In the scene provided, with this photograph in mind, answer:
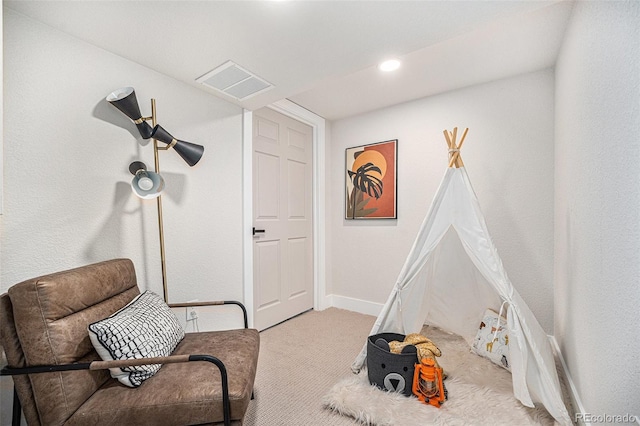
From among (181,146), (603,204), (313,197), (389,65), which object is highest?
(389,65)

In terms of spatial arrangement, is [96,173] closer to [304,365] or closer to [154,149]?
[154,149]

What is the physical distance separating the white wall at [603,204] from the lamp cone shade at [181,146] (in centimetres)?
210

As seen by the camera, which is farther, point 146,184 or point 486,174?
point 486,174

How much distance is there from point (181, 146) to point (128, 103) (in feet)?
1.15

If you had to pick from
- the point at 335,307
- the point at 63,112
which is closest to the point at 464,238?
the point at 335,307

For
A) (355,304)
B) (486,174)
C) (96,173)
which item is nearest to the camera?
(96,173)

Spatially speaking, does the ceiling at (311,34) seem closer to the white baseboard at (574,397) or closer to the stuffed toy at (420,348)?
the stuffed toy at (420,348)

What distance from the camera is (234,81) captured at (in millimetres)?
2129

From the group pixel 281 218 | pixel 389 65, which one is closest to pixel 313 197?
pixel 281 218

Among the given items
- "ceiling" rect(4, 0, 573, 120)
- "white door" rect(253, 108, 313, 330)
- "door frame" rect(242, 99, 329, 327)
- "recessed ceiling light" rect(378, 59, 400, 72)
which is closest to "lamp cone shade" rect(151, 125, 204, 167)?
Result: "ceiling" rect(4, 0, 573, 120)

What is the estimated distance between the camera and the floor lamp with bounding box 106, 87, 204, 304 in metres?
1.65

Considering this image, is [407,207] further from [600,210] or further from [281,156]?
[600,210]

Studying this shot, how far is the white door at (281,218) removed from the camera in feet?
9.47

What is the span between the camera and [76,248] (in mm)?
1644
